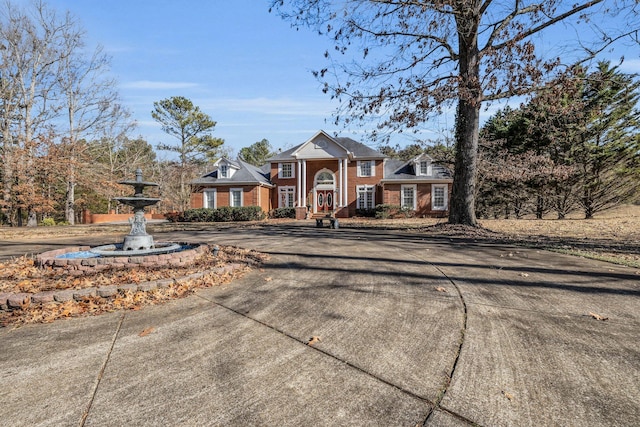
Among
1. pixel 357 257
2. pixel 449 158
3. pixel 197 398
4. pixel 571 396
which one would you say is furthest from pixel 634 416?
pixel 449 158

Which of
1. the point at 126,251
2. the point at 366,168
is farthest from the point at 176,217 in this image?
the point at 126,251

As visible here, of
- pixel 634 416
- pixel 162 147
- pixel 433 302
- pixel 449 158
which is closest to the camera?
pixel 634 416

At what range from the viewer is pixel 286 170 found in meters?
28.6

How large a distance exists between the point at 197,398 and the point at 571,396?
7.56 feet

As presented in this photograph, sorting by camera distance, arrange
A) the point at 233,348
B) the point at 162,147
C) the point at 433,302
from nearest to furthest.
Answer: the point at 233,348
the point at 433,302
the point at 162,147

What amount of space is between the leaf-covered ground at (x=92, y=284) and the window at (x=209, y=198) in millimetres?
22519

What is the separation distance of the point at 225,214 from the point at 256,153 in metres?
34.2

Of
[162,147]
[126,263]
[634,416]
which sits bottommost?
[634,416]

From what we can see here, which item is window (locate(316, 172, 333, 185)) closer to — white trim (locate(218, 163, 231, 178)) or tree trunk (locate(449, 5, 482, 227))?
white trim (locate(218, 163, 231, 178))

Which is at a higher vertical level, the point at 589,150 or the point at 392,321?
the point at 589,150

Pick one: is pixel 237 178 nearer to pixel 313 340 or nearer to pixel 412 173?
pixel 412 173

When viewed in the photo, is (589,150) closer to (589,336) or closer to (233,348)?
(589,336)

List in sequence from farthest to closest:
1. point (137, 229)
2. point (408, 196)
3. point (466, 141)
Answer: point (408, 196) → point (466, 141) → point (137, 229)

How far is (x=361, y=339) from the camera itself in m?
2.72
